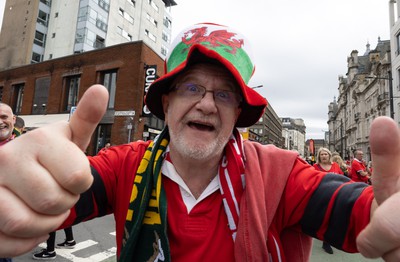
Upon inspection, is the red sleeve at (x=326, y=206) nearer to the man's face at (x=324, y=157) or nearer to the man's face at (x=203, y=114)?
the man's face at (x=203, y=114)

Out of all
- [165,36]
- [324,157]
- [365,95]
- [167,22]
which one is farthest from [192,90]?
[365,95]

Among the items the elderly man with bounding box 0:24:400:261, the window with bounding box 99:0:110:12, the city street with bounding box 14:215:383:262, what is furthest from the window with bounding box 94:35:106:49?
the elderly man with bounding box 0:24:400:261

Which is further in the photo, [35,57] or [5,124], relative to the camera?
[35,57]

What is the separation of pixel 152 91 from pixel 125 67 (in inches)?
626

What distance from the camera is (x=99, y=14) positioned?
94.0ft

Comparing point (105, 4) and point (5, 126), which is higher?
point (105, 4)

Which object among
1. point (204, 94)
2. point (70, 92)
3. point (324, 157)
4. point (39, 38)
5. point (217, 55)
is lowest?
point (324, 157)

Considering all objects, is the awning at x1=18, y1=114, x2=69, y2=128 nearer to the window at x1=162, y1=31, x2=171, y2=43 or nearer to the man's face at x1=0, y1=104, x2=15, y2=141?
the man's face at x1=0, y1=104, x2=15, y2=141

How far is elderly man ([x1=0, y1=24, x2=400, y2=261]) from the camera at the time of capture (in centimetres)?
78

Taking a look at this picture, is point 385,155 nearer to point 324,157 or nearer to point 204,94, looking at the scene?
point 204,94

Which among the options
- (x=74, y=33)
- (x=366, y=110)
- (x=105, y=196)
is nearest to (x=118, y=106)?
(x=105, y=196)

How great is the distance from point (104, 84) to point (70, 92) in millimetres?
3804

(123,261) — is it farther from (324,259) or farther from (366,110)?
(366,110)

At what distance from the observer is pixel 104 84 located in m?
17.5
